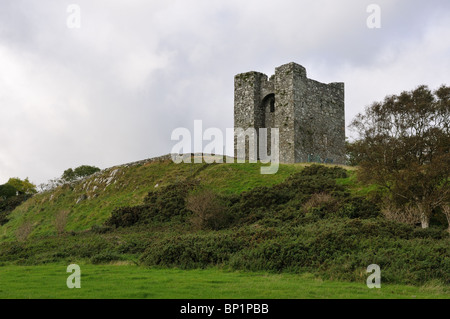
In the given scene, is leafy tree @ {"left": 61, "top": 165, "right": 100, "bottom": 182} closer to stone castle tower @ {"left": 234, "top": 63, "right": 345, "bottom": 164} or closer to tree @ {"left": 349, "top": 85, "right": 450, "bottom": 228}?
stone castle tower @ {"left": 234, "top": 63, "right": 345, "bottom": 164}

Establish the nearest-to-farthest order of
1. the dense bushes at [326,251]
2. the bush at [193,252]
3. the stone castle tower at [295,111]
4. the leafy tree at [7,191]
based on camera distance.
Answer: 1. the dense bushes at [326,251]
2. the bush at [193,252]
3. the stone castle tower at [295,111]
4. the leafy tree at [7,191]

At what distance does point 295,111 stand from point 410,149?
1674cm

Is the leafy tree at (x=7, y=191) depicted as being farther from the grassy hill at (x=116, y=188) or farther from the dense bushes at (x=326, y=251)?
the dense bushes at (x=326, y=251)

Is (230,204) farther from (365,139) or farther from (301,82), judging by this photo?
(301,82)

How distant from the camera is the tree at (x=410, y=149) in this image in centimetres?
1927

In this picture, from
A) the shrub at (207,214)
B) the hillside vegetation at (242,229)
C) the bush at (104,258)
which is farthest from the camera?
the shrub at (207,214)

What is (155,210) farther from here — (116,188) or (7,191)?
(7,191)

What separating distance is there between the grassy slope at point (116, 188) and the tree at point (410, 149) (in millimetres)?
6359

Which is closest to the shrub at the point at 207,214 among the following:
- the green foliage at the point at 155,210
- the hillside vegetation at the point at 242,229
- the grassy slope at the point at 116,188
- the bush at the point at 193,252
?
the hillside vegetation at the point at 242,229

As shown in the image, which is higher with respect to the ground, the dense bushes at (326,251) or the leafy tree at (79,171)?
the leafy tree at (79,171)

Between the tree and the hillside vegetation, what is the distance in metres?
1.39

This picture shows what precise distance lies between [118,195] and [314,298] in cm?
3005

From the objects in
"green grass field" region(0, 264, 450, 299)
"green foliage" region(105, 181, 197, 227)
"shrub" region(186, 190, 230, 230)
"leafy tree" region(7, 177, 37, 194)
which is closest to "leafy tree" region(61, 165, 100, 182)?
"leafy tree" region(7, 177, 37, 194)
